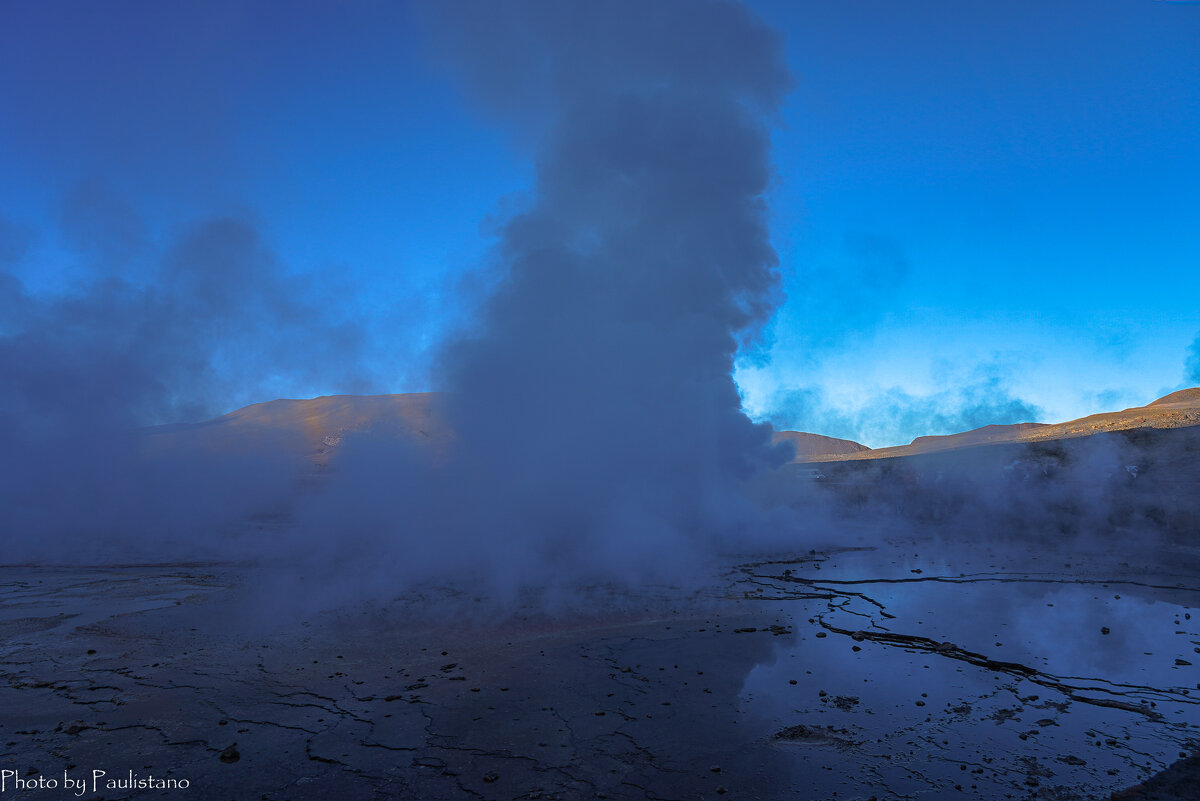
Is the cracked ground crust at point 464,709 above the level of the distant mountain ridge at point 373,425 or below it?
below

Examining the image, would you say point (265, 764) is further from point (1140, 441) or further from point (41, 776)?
point (1140, 441)

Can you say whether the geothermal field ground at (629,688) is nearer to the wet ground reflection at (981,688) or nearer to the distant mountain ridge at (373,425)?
the wet ground reflection at (981,688)

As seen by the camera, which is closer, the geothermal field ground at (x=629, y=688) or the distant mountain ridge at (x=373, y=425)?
the geothermal field ground at (x=629, y=688)

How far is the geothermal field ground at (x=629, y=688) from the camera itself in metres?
3.73

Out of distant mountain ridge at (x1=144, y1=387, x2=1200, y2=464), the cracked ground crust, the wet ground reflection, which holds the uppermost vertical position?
distant mountain ridge at (x1=144, y1=387, x2=1200, y2=464)

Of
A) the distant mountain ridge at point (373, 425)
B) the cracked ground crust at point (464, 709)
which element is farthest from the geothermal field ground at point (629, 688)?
the distant mountain ridge at point (373, 425)

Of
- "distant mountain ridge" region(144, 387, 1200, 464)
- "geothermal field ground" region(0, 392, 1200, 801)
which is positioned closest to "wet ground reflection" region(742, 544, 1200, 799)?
"geothermal field ground" region(0, 392, 1200, 801)

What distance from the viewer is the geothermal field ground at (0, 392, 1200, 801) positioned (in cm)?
373

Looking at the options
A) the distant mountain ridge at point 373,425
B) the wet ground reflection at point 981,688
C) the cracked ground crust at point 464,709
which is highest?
the distant mountain ridge at point 373,425

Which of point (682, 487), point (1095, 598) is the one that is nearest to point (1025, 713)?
point (1095, 598)

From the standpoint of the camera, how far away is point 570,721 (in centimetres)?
460

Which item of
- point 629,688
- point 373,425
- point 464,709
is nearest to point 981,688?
point 629,688

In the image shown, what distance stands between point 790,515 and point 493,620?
37.5 ft

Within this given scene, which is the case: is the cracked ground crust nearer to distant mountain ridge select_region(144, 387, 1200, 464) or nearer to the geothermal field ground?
the geothermal field ground
